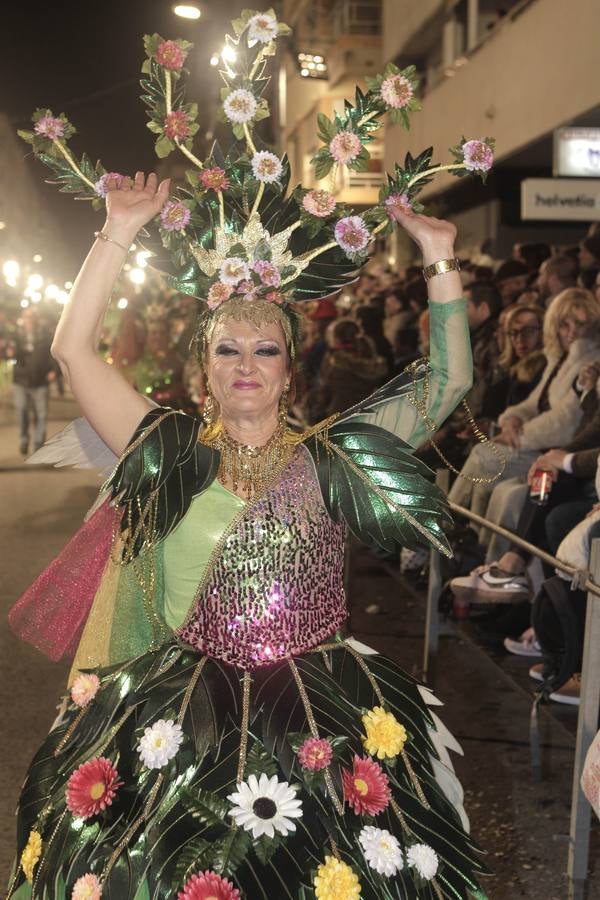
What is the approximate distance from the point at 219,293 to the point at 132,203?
0.32m

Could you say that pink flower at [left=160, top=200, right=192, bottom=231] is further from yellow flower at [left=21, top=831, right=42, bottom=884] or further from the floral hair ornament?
yellow flower at [left=21, top=831, right=42, bottom=884]

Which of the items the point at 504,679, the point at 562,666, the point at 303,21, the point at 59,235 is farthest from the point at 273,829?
the point at 59,235

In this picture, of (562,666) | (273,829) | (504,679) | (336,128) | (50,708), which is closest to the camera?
(273,829)

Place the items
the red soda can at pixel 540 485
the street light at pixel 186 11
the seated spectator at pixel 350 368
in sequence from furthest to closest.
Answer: the street light at pixel 186 11 < the seated spectator at pixel 350 368 < the red soda can at pixel 540 485

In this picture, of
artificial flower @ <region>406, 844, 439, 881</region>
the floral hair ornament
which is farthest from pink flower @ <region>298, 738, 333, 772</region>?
the floral hair ornament

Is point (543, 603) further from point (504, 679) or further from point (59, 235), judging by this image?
point (59, 235)

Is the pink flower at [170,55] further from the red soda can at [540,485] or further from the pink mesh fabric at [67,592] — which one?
the red soda can at [540,485]

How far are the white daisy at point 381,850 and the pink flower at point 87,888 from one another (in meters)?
0.58

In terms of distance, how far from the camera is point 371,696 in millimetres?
3072

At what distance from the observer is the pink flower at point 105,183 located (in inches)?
125

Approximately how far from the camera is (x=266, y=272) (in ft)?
10.7

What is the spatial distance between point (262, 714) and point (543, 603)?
3.24 m

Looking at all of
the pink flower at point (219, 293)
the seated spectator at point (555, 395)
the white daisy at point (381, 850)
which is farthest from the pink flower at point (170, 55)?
the seated spectator at point (555, 395)

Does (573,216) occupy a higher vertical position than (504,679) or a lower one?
higher
